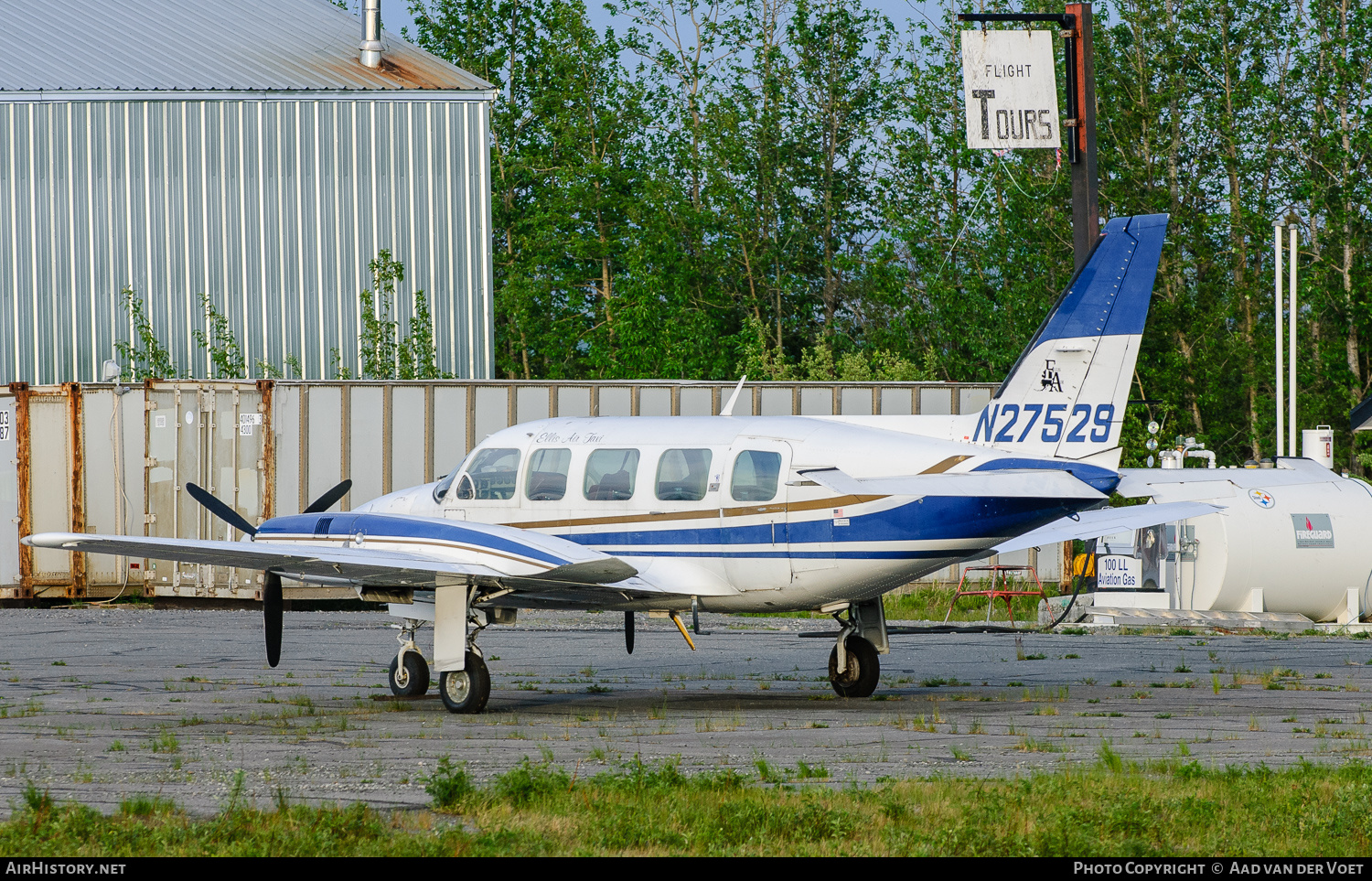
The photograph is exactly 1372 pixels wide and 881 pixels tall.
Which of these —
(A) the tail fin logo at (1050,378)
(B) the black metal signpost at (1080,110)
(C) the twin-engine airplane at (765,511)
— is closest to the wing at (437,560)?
(C) the twin-engine airplane at (765,511)

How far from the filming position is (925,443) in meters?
13.7

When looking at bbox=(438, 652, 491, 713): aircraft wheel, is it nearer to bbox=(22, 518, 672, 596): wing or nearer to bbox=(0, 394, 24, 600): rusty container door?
bbox=(22, 518, 672, 596): wing

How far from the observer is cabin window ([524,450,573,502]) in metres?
14.9

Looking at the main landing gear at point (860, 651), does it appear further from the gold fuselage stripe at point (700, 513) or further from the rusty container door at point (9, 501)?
the rusty container door at point (9, 501)

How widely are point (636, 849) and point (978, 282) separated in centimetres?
4230

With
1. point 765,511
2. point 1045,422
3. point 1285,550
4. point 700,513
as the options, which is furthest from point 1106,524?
point 1285,550

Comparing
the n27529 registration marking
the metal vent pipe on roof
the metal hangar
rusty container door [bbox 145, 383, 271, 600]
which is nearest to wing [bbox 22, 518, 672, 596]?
the n27529 registration marking

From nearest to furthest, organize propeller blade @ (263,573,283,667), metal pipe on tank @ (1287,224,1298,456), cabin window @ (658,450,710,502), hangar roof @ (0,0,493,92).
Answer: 1. cabin window @ (658,450,710,502)
2. propeller blade @ (263,573,283,667)
3. metal pipe on tank @ (1287,224,1298,456)
4. hangar roof @ (0,0,493,92)

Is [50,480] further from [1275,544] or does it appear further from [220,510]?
[1275,544]

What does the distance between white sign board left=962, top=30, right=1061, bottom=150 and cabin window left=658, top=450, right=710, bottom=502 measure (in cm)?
903

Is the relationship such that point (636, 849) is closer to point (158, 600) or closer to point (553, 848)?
point (553, 848)

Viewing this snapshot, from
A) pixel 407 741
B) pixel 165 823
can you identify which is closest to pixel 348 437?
pixel 407 741

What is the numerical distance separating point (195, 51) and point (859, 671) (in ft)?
91.9

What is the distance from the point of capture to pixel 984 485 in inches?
513
